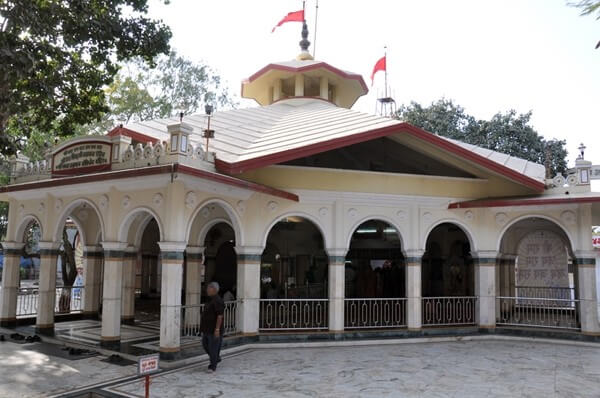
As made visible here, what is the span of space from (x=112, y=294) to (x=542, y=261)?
517 inches

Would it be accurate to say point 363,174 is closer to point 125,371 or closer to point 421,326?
point 421,326

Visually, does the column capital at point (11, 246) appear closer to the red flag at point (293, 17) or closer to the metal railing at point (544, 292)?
the red flag at point (293, 17)

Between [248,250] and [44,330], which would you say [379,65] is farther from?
[44,330]

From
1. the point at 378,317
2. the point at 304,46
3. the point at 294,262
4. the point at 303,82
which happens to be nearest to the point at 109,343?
the point at 378,317

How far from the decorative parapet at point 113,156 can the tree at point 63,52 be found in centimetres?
101

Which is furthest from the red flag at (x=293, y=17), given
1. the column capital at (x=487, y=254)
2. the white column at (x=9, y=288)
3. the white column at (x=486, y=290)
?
the white column at (x=9, y=288)

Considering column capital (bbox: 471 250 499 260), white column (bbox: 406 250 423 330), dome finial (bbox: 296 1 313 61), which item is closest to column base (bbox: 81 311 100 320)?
white column (bbox: 406 250 423 330)

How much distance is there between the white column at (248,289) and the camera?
37.6ft

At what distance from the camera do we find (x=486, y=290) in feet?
43.9

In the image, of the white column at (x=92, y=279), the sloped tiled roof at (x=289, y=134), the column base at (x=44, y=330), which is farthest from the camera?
the white column at (x=92, y=279)

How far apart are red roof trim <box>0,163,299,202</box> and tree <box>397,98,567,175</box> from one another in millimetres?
23757

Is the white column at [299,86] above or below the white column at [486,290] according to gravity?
above

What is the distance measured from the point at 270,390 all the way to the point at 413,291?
6.02 meters

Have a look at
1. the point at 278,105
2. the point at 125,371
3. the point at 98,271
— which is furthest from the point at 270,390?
the point at 278,105
